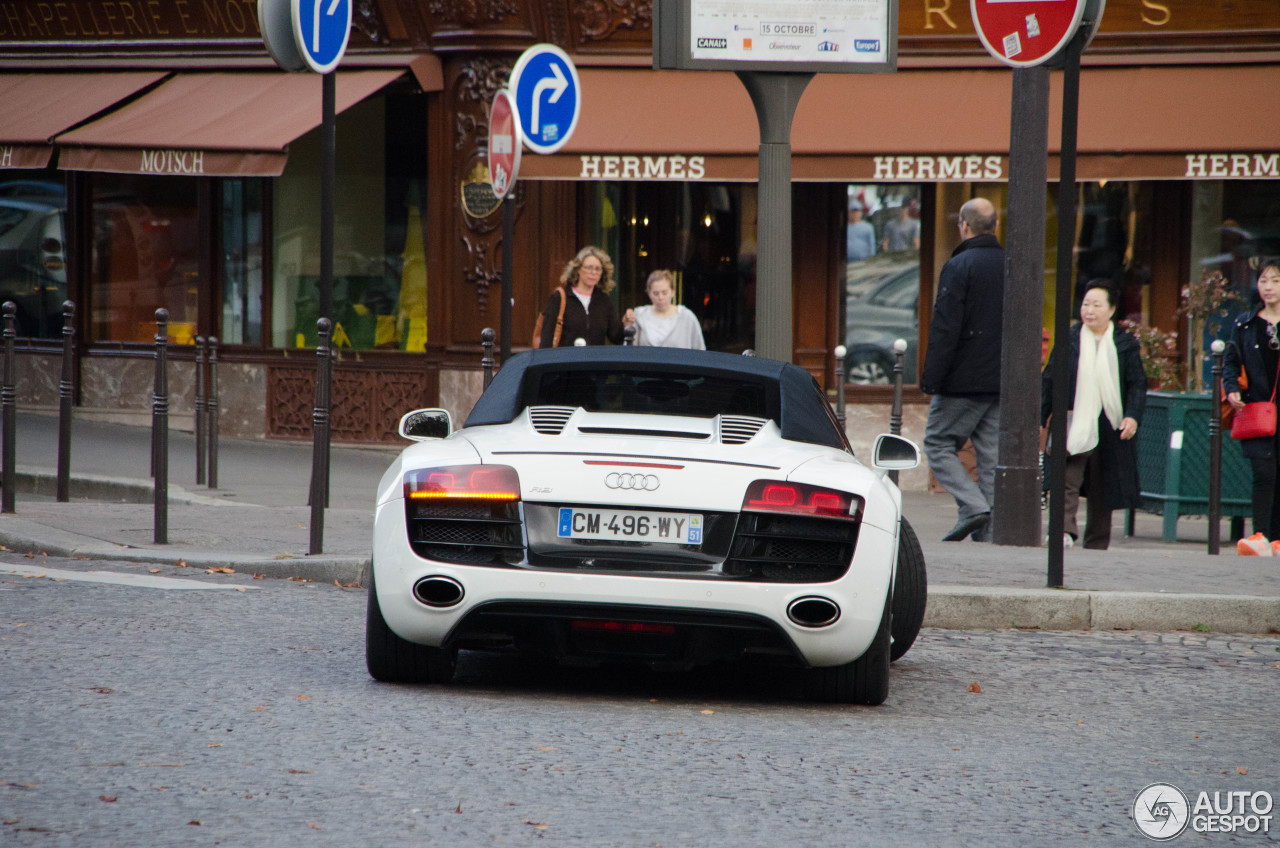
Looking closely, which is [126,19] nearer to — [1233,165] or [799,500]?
[1233,165]

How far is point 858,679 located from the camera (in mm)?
5332

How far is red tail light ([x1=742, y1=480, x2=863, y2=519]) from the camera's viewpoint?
16.3ft

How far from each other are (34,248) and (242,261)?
2557 millimetres

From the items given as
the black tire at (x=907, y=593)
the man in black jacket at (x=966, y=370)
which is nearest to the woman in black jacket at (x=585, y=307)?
the man in black jacket at (x=966, y=370)

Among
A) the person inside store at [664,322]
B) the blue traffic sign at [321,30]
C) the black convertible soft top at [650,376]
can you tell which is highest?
the blue traffic sign at [321,30]

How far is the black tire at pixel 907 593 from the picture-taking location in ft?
19.1

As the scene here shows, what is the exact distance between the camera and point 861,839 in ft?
12.4

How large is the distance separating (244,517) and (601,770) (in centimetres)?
585

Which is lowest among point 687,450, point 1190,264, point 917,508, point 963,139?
point 917,508

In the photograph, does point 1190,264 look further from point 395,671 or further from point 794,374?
point 395,671

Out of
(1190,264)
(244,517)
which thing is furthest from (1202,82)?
(244,517)

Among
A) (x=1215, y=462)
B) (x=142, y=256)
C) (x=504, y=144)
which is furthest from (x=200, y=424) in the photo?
(x=1215, y=462)

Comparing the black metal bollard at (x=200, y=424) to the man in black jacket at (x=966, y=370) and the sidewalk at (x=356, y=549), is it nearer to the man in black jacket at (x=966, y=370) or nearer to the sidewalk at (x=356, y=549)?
the sidewalk at (x=356, y=549)

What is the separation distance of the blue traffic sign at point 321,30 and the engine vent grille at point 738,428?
4.42 meters
